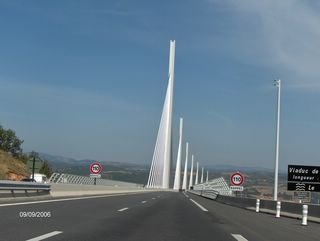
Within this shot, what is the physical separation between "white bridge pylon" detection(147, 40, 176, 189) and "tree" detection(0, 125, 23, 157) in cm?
2833

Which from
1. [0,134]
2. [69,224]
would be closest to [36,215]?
[69,224]

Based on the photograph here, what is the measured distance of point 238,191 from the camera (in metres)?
40.6

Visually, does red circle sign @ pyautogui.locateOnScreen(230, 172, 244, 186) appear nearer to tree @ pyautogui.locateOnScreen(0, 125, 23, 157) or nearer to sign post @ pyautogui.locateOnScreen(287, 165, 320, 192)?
sign post @ pyautogui.locateOnScreen(287, 165, 320, 192)

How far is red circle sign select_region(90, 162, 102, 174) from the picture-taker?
39.4 m

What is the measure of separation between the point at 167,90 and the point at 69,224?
248 feet

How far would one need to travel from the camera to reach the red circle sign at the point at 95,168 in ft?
129

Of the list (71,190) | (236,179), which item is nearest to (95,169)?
(71,190)

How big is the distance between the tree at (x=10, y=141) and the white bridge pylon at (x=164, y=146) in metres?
28.3

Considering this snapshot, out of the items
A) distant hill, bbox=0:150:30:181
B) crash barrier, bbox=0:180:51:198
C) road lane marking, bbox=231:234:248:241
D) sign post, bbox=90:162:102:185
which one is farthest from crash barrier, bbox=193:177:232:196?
road lane marking, bbox=231:234:248:241

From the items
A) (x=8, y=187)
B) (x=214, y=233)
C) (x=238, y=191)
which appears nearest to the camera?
(x=214, y=233)

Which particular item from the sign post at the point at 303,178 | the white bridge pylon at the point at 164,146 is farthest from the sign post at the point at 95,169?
the white bridge pylon at the point at 164,146

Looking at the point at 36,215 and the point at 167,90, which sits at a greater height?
the point at 167,90

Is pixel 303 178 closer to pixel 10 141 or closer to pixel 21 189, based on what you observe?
pixel 21 189

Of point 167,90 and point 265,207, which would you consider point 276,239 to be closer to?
point 265,207
